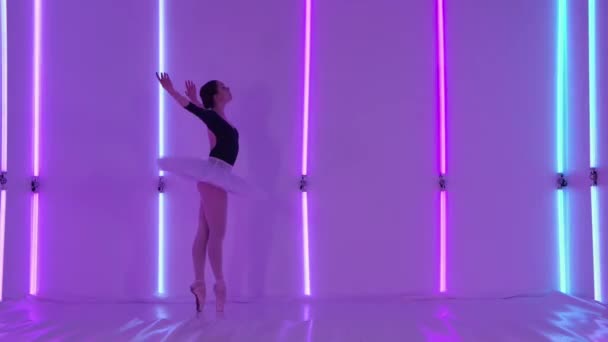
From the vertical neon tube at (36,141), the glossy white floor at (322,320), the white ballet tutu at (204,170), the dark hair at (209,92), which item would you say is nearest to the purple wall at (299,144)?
the vertical neon tube at (36,141)

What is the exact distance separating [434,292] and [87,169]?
2.69 metres

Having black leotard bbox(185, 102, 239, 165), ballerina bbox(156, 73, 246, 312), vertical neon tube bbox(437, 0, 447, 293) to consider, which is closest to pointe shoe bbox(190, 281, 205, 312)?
ballerina bbox(156, 73, 246, 312)

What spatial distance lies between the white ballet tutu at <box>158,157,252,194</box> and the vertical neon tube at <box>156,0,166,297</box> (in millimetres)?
712

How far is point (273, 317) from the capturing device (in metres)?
2.91

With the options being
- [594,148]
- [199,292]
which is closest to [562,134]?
[594,148]

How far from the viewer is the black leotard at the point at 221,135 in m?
2.95

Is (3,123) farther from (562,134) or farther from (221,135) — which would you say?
(562,134)

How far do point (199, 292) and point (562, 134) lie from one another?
2.77m

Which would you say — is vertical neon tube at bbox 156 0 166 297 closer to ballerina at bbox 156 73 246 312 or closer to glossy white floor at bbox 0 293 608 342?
glossy white floor at bbox 0 293 608 342

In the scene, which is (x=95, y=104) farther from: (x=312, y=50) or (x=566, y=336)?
(x=566, y=336)

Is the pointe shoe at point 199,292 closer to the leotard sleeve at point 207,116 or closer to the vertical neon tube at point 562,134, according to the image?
the leotard sleeve at point 207,116

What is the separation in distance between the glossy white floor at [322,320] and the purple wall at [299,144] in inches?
9.1

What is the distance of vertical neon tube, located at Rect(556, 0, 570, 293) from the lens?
350cm

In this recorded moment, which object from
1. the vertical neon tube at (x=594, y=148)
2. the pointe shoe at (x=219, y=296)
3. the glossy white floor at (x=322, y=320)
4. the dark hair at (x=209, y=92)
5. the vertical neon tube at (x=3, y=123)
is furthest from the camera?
the vertical neon tube at (x=3, y=123)
